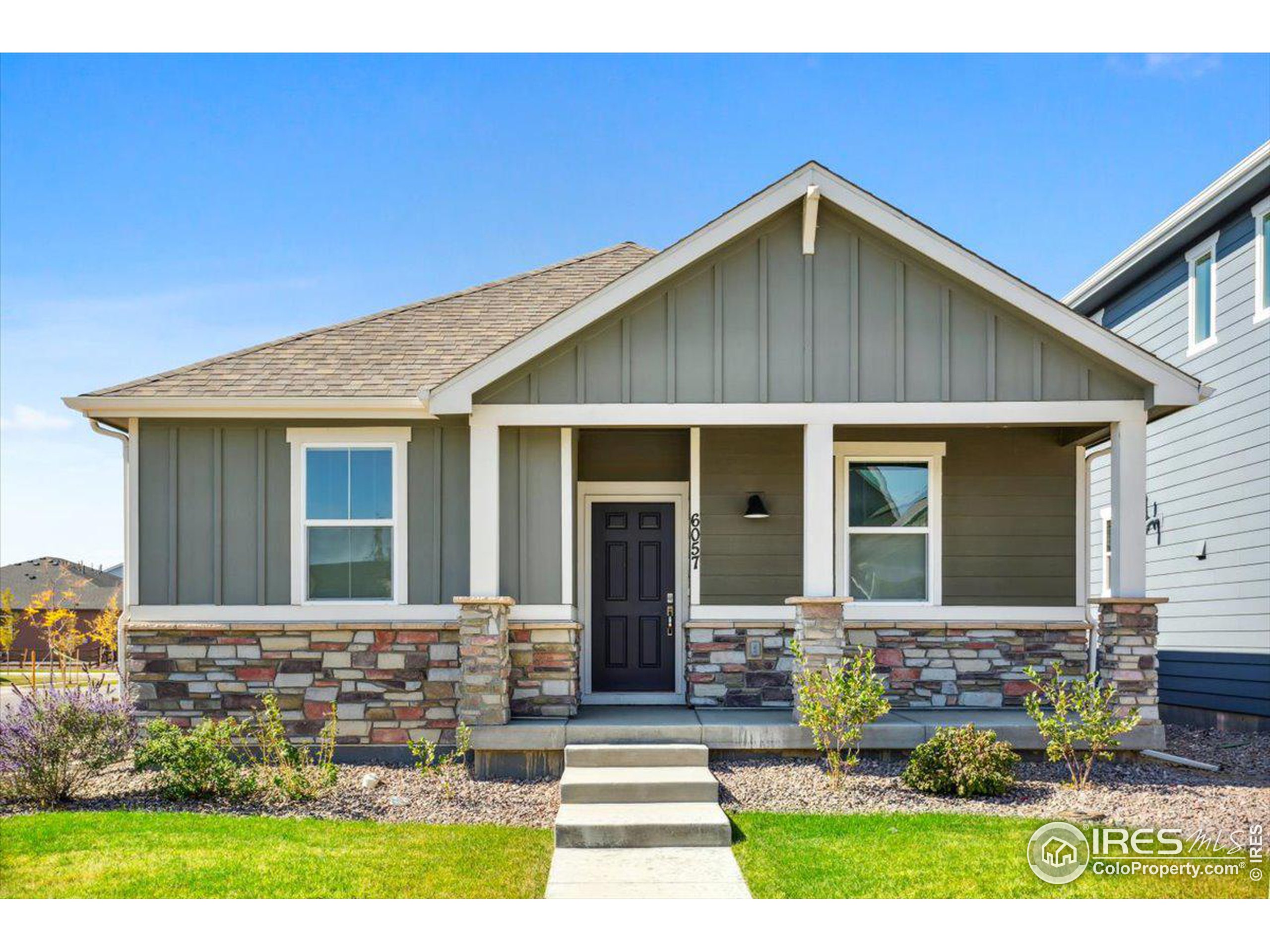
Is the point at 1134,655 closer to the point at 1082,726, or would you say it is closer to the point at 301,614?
the point at 1082,726

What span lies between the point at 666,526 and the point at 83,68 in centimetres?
638

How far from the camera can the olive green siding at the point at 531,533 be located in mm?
8914

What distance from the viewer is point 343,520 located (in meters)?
9.57

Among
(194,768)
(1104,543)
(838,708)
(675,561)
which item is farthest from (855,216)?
(1104,543)

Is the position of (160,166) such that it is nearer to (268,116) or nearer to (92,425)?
(268,116)

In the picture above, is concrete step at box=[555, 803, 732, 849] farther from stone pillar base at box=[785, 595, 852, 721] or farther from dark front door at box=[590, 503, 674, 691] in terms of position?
dark front door at box=[590, 503, 674, 691]

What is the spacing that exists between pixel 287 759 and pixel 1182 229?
435 inches

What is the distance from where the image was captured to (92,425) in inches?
375

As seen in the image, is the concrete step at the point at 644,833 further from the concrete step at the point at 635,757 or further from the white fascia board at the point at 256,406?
the white fascia board at the point at 256,406

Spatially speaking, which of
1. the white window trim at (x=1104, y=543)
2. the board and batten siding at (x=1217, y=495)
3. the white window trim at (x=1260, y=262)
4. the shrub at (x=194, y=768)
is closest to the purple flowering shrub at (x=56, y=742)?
the shrub at (x=194, y=768)

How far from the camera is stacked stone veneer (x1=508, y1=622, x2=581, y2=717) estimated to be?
8914 millimetres

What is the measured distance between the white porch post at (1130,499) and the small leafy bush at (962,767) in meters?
1.94

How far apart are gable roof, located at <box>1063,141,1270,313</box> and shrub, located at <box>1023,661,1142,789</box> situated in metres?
5.59
